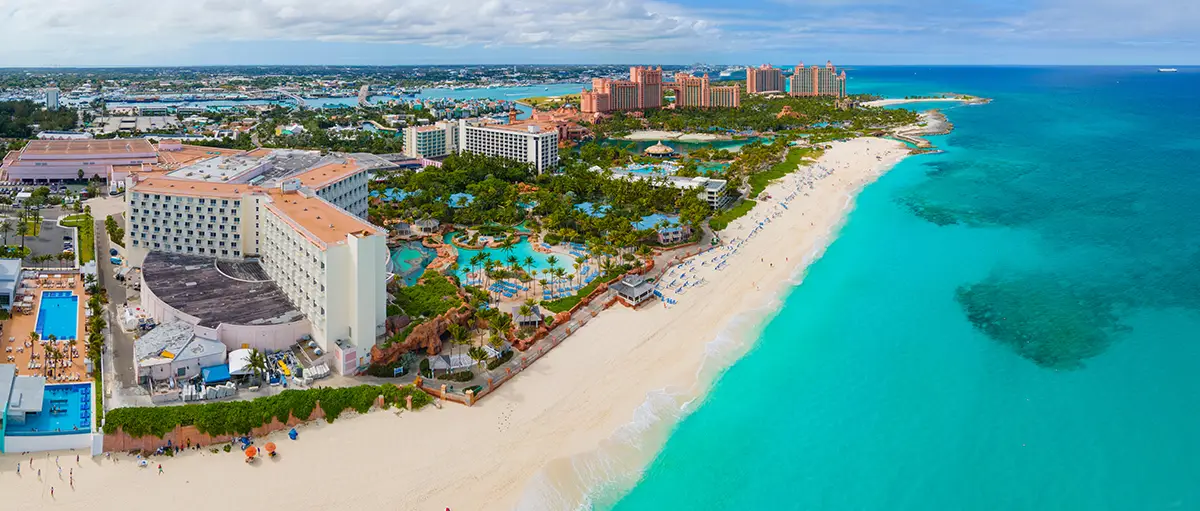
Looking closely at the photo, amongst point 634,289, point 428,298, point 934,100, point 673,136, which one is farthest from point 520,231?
point 934,100

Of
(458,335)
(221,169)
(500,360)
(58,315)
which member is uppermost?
(221,169)

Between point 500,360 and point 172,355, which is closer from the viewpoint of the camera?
point 172,355

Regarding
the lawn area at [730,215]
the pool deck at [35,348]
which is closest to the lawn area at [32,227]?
the pool deck at [35,348]

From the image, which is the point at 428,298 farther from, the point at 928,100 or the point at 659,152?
the point at 928,100

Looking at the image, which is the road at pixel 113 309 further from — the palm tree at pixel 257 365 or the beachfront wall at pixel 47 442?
the palm tree at pixel 257 365

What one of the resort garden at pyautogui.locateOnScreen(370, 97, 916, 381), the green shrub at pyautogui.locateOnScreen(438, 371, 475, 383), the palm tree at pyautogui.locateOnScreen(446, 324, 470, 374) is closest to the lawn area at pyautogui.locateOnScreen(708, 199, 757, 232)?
the resort garden at pyautogui.locateOnScreen(370, 97, 916, 381)

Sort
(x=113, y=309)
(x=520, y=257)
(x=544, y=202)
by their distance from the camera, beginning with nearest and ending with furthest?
(x=113, y=309), (x=520, y=257), (x=544, y=202)
